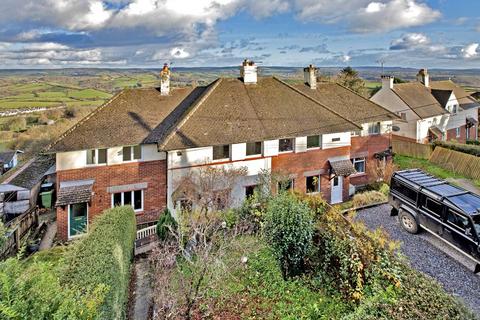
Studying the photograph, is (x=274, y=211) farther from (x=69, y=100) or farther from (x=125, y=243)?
(x=69, y=100)

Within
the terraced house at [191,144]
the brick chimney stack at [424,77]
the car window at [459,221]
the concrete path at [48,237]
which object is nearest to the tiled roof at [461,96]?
the brick chimney stack at [424,77]

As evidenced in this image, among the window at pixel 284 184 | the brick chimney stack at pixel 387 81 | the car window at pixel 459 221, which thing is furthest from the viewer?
the brick chimney stack at pixel 387 81

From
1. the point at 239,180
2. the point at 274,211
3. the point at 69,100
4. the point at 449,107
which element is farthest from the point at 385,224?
the point at 69,100

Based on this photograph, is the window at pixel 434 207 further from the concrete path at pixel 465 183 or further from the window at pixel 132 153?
the concrete path at pixel 465 183

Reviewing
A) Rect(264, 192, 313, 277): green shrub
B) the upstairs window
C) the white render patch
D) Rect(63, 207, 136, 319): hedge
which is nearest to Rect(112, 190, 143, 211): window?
the white render patch

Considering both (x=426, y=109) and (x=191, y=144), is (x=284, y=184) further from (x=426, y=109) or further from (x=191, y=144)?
(x=426, y=109)

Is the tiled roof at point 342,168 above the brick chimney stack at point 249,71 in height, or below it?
below

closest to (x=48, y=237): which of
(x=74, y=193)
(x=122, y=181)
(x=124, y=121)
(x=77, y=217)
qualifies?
(x=77, y=217)
